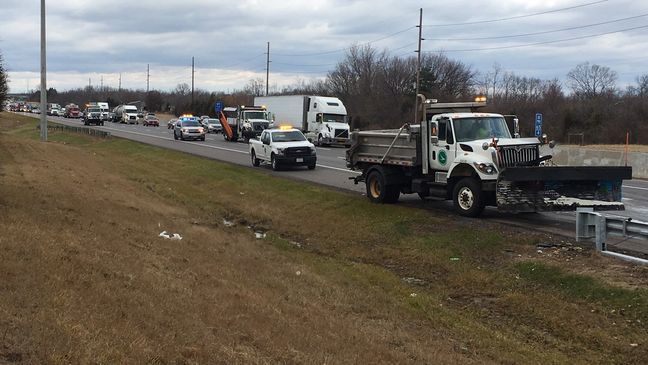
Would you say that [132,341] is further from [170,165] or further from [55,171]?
[170,165]

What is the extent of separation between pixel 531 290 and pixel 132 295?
18.7 ft

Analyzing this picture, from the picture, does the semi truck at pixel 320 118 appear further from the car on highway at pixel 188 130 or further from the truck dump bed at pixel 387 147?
the truck dump bed at pixel 387 147

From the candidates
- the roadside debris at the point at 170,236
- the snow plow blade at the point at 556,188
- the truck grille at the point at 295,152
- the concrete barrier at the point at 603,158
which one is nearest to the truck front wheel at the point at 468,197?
the snow plow blade at the point at 556,188

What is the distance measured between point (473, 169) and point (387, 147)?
11.0 feet

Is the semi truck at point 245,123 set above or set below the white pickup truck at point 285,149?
above

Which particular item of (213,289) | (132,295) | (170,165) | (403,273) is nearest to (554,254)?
(403,273)

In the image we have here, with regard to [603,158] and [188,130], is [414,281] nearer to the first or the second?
[603,158]

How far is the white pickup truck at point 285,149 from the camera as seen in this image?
84.2 feet

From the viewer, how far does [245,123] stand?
152 feet

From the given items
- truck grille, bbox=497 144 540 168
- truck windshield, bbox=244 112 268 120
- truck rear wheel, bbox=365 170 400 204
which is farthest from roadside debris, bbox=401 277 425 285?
truck windshield, bbox=244 112 268 120

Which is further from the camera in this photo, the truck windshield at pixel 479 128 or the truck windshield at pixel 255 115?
the truck windshield at pixel 255 115

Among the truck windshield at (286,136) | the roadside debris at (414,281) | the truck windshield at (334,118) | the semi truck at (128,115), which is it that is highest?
the semi truck at (128,115)

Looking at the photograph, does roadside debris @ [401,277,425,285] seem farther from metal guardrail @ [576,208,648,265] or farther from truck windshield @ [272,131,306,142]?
truck windshield @ [272,131,306,142]

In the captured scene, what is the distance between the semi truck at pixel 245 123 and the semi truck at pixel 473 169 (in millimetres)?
28708
